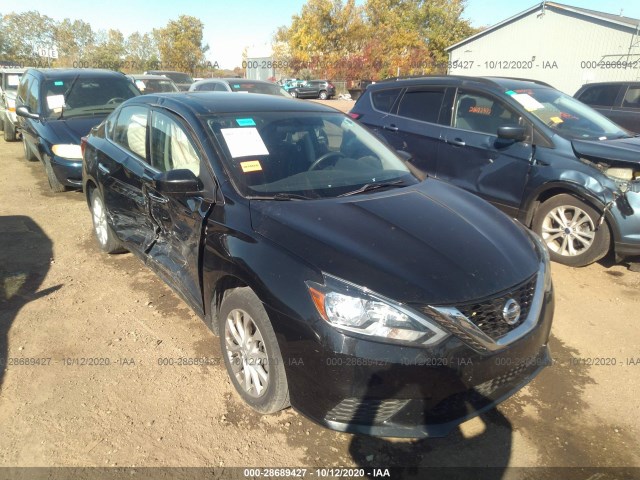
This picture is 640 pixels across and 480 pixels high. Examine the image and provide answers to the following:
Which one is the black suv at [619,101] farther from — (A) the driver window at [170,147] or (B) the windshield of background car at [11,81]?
(B) the windshield of background car at [11,81]

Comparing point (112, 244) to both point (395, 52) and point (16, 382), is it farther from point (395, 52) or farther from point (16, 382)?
point (395, 52)

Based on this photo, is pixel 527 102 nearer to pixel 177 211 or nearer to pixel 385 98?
pixel 385 98

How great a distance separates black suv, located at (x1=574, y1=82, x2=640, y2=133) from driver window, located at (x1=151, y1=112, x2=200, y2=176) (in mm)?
8627

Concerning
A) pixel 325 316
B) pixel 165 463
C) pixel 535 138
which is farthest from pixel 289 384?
pixel 535 138

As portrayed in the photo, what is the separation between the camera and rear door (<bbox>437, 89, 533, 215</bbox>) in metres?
4.94

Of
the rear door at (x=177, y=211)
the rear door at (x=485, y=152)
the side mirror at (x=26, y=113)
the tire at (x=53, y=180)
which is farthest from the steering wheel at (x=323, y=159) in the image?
the side mirror at (x=26, y=113)

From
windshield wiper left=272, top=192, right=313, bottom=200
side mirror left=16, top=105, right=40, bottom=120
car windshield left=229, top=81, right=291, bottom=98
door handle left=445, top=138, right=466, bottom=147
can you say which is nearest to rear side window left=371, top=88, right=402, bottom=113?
A: door handle left=445, top=138, right=466, bottom=147

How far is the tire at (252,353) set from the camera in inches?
94.3

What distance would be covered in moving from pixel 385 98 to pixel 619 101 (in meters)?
5.73

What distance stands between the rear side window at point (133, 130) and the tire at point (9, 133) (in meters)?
9.83

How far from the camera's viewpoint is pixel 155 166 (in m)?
3.50

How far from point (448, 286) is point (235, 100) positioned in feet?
7.24

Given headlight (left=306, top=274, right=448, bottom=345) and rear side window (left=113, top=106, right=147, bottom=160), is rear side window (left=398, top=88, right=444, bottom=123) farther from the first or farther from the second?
headlight (left=306, top=274, right=448, bottom=345)

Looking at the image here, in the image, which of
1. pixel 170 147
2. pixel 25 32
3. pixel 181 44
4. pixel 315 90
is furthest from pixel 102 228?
pixel 25 32
